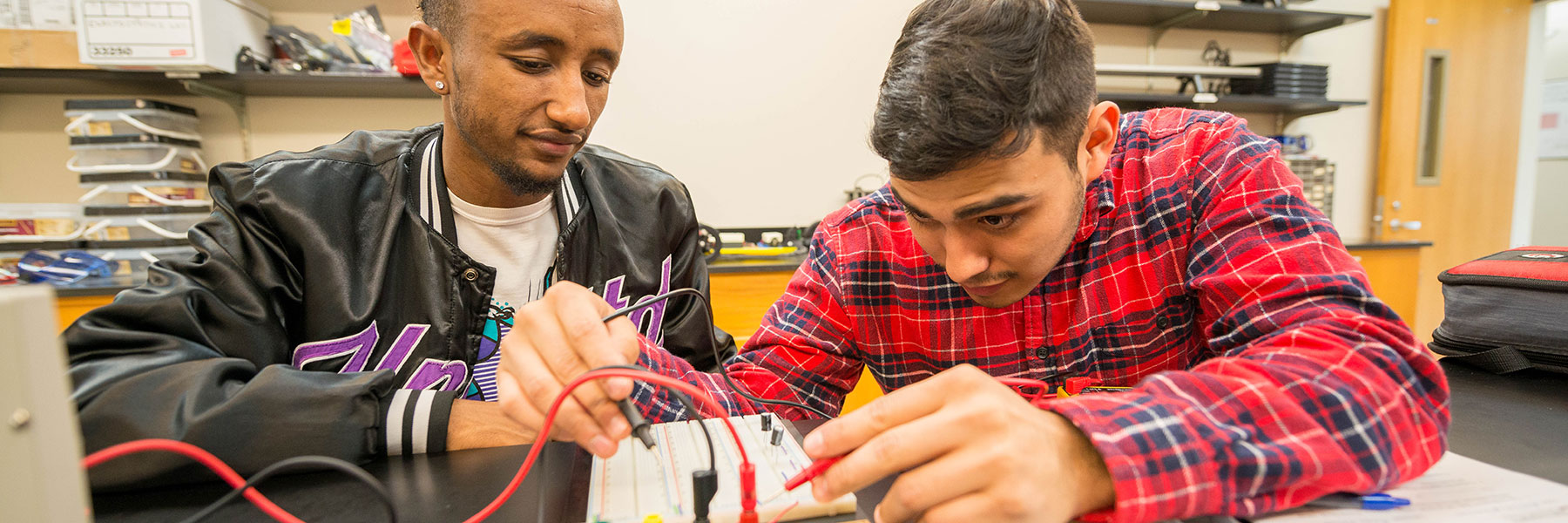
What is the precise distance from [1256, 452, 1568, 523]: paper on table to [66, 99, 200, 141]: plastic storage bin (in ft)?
9.16

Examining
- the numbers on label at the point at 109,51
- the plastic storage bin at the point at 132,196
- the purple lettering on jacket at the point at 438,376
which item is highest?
the numbers on label at the point at 109,51

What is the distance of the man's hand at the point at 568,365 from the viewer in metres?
0.62

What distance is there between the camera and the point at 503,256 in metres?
1.28

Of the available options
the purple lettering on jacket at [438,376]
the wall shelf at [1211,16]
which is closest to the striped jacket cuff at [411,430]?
the purple lettering on jacket at [438,376]

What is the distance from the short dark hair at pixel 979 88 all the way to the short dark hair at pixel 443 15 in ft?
2.69

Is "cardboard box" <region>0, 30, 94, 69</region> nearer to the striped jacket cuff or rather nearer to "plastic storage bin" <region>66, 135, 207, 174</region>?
"plastic storage bin" <region>66, 135, 207, 174</region>

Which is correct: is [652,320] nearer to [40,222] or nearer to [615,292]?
[615,292]

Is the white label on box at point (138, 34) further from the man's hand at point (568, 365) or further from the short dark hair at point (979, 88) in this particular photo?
the short dark hair at point (979, 88)

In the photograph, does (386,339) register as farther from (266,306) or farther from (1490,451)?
(1490,451)

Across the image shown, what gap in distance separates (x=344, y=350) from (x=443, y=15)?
1.99 feet

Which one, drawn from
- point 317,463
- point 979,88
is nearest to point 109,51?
point 317,463

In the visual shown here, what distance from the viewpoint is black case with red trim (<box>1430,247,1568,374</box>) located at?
0.95 meters

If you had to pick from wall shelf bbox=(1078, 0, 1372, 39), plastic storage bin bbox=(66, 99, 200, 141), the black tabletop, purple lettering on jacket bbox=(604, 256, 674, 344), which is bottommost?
the black tabletop

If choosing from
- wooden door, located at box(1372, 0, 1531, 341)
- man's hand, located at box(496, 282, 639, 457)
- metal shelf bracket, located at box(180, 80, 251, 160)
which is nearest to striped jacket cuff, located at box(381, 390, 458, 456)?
man's hand, located at box(496, 282, 639, 457)
